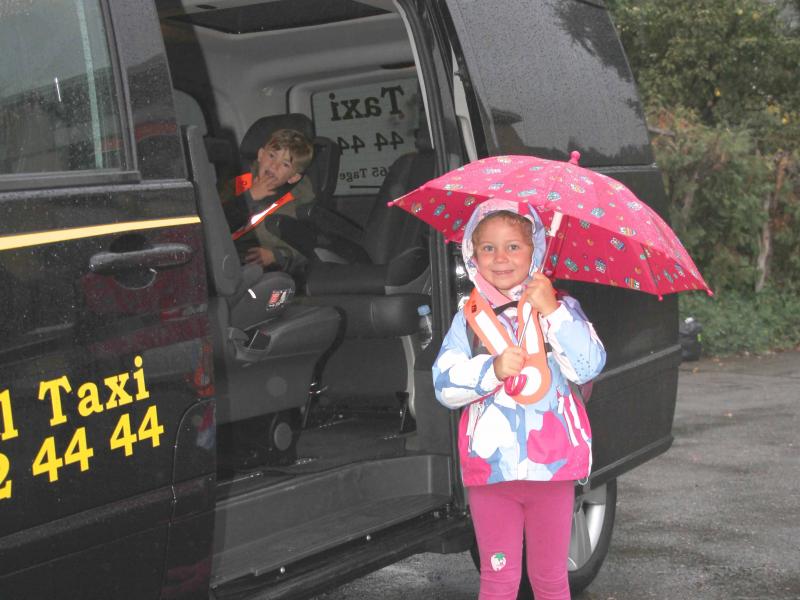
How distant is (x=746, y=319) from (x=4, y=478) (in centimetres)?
1014

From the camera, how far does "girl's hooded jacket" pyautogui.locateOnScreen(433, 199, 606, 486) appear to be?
3289 millimetres

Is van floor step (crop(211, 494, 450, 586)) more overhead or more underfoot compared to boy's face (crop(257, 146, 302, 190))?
more underfoot

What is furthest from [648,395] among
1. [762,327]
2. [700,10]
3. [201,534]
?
[700,10]

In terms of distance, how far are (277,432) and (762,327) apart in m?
8.32

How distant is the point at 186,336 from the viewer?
284 cm

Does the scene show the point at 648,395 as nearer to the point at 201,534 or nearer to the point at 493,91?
the point at 493,91

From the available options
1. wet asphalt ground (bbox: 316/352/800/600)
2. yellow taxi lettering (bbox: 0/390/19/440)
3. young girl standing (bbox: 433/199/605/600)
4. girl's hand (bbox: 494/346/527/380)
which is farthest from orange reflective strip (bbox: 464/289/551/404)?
wet asphalt ground (bbox: 316/352/800/600)

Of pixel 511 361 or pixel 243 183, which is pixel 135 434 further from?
pixel 243 183

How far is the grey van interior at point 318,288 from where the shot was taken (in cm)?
380

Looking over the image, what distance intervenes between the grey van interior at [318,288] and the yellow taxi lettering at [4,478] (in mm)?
878

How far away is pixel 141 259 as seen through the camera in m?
2.72

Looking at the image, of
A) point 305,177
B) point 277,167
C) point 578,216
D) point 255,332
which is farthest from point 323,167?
point 578,216

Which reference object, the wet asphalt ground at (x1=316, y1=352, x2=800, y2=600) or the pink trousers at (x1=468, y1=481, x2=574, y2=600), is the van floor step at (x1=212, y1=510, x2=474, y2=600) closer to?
the pink trousers at (x1=468, y1=481, x2=574, y2=600)

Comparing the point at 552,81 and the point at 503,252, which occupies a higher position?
the point at 552,81
